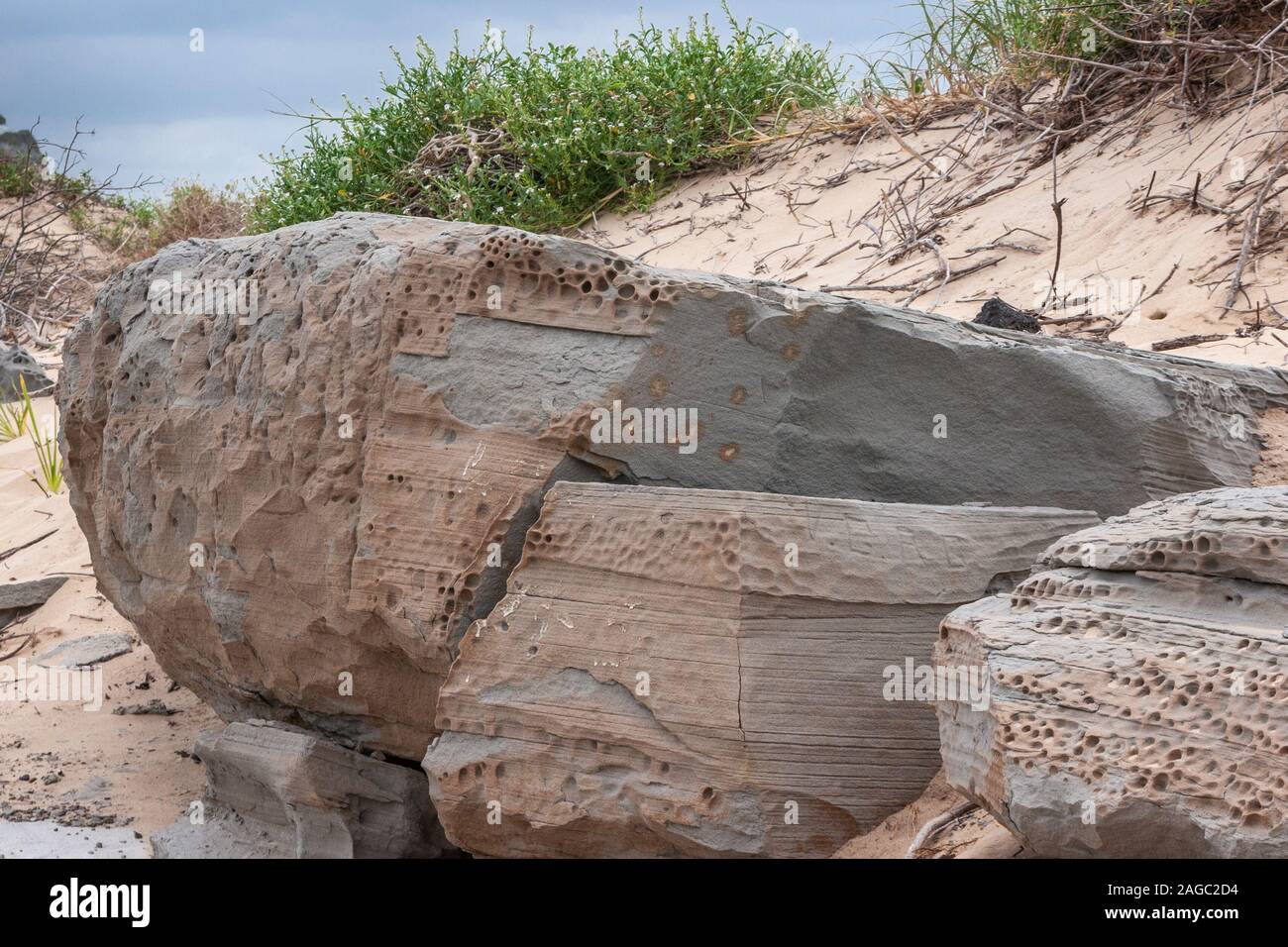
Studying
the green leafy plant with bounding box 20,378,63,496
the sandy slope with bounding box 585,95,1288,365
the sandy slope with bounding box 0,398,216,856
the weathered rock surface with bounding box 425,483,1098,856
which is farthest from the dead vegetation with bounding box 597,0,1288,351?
the green leafy plant with bounding box 20,378,63,496

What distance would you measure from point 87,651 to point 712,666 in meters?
3.55

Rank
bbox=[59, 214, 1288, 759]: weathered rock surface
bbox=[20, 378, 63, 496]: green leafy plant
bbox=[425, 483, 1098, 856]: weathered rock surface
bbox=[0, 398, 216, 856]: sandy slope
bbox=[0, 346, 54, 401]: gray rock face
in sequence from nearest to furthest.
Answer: bbox=[425, 483, 1098, 856]: weathered rock surface < bbox=[59, 214, 1288, 759]: weathered rock surface < bbox=[0, 398, 216, 856]: sandy slope < bbox=[20, 378, 63, 496]: green leafy plant < bbox=[0, 346, 54, 401]: gray rock face

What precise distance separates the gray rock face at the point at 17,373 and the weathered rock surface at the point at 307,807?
555cm

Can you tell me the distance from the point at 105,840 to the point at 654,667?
188 centimetres

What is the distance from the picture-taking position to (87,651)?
16.8 ft

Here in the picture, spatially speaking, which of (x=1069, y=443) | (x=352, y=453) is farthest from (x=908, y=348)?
(x=352, y=453)

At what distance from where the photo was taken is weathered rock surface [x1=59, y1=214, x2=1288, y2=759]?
2.87 meters

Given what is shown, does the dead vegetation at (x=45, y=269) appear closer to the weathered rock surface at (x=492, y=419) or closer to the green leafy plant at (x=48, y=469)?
the green leafy plant at (x=48, y=469)

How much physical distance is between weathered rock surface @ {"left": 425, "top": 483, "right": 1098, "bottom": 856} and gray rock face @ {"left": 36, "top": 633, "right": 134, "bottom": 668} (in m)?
2.90

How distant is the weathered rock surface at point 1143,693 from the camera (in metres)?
1.92

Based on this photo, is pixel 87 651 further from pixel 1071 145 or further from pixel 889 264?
pixel 1071 145

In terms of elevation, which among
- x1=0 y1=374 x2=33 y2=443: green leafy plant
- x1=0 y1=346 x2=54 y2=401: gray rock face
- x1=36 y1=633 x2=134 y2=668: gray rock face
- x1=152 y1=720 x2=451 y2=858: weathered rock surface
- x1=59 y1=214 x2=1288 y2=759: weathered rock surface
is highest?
x1=0 y1=346 x2=54 y2=401: gray rock face

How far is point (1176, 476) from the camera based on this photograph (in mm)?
3166

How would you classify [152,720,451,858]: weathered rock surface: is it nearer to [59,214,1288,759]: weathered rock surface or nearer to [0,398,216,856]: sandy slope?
[59,214,1288,759]: weathered rock surface
